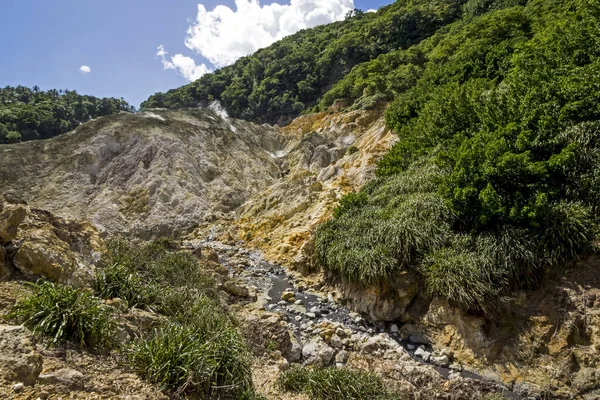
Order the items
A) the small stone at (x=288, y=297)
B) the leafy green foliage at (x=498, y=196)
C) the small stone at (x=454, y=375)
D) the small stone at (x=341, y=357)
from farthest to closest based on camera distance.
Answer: the small stone at (x=288, y=297)
the leafy green foliage at (x=498, y=196)
the small stone at (x=341, y=357)
the small stone at (x=454, y=375)

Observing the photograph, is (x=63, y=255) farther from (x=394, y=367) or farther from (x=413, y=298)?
(x=413, y=298)

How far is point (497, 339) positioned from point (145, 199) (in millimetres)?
20184

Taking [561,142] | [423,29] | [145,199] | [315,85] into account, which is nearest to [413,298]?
[561,142]

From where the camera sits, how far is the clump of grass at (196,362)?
13.3ft

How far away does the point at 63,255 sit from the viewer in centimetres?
546

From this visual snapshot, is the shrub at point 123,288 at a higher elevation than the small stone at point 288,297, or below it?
higher

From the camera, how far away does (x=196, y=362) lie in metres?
4.32

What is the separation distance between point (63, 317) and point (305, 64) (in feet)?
178

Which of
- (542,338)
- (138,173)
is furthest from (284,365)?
(138,173)

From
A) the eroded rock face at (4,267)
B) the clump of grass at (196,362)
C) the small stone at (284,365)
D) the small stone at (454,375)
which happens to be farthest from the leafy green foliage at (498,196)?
the eroded rock face at (4,267)

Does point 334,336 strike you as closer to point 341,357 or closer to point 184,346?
point 341,357

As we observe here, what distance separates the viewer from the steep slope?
18781mm

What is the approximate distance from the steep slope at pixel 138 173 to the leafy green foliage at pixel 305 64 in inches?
1035

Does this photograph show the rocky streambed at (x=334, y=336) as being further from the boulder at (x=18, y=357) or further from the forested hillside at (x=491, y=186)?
the boulder at (x=18, y=357)
